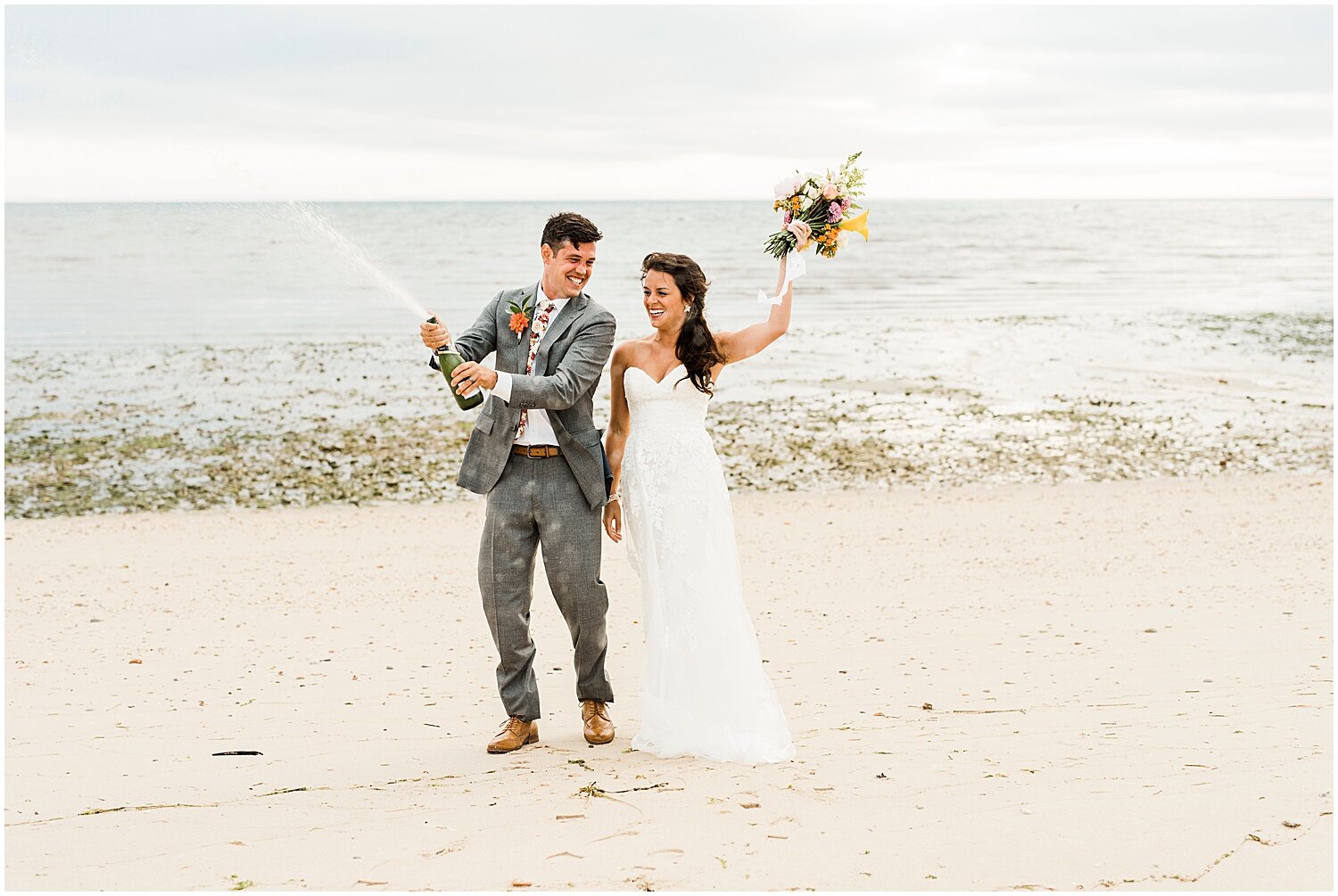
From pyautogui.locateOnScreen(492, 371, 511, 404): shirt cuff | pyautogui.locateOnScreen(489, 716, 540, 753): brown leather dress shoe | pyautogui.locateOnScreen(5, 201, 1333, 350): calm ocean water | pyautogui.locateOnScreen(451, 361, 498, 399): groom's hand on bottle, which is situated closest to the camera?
pyautogui.locateOnScreen(451, 361, 498, 399): groom's hand on bottle

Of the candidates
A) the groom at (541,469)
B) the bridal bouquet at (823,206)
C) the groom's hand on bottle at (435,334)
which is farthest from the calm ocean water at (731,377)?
the bridal bouquet at (823,206)

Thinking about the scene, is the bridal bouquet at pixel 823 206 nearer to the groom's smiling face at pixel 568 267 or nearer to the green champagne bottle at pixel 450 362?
the groom's smiling face at pixel 568 267

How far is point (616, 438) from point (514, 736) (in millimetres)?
1339

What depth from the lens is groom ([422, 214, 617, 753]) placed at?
16.9 ft

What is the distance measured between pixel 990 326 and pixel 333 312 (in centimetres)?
1443

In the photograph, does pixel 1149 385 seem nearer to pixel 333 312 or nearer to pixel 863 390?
pixel 863 390

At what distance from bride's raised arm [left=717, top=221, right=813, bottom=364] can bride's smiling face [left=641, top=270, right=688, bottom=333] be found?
0.75ft

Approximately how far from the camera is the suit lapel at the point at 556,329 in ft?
16.9

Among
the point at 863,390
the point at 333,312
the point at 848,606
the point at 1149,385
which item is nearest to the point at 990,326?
the point at 1149,385

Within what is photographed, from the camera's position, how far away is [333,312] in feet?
90.3

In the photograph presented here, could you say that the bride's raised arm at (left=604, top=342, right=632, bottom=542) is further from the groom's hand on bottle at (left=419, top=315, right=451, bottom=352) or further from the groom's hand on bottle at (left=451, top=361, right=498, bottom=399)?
the groom's hand on bottle at (left=419, top=315, right=451, bottom=352)

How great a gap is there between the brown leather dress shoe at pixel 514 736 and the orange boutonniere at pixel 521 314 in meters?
1.64

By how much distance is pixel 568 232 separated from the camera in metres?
5.09

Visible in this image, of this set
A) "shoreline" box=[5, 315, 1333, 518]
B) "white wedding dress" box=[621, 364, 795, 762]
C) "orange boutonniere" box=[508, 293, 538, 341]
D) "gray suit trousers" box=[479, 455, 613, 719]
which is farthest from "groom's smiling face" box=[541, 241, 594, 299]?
"shoreline" box=[5, 315, 1333, 518]
